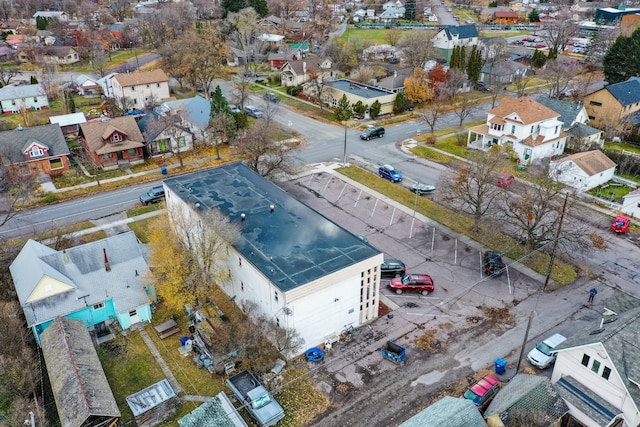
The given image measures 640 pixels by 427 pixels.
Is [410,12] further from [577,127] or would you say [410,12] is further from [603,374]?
[603,374]

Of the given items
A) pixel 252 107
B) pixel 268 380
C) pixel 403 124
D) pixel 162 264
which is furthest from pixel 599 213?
pixel 252 107

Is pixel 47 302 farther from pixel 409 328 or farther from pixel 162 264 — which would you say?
pixel 409 328

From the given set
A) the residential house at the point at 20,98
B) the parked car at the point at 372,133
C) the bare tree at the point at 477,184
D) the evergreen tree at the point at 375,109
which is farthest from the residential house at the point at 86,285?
the residential house at the point at 20,98

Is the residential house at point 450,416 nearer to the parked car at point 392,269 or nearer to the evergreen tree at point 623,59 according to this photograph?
the parked car at point 392,269

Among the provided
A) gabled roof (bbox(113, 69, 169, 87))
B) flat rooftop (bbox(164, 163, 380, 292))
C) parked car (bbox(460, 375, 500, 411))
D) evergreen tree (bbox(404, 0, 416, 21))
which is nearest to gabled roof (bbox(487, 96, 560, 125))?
flat rooftop (bbox(164, 163, 380, 292))

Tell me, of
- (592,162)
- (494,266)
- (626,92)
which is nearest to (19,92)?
(494,266)
